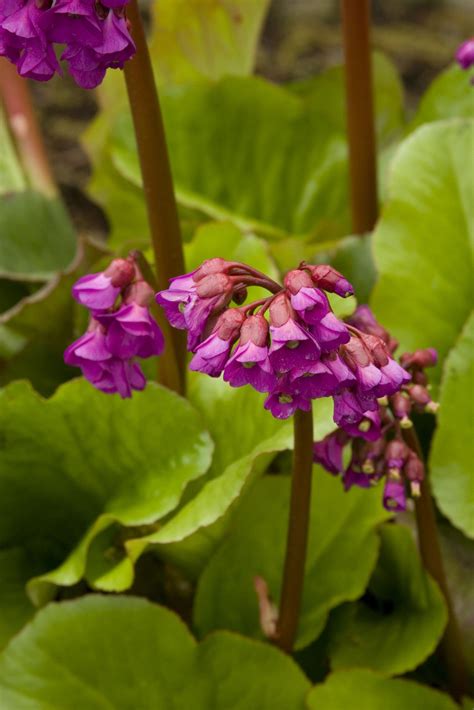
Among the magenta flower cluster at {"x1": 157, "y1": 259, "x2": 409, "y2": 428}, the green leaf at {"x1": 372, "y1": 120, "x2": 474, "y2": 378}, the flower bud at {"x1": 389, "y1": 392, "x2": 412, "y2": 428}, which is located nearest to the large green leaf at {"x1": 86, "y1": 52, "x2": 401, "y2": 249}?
the green leaf at {"x1": 372, "y1": 120, "x2": 474, "y2": 378}

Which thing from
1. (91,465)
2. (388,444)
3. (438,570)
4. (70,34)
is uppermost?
(70,34)

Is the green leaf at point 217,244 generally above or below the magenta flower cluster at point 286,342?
below

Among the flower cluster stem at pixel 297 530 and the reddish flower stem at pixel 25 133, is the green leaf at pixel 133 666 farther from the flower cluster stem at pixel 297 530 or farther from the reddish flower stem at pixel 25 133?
the reddish flower stem at pixel 25 133

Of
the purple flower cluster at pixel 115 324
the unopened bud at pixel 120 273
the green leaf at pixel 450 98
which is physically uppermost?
the unopened bud at pixel 120 273

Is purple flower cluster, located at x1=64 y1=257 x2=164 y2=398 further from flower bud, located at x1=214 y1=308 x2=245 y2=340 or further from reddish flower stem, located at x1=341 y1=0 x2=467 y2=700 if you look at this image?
reddish flower stem, located at x1=341 y1=0 x2=467 y2=700

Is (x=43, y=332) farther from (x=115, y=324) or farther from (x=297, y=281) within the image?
(x=297, y=281)

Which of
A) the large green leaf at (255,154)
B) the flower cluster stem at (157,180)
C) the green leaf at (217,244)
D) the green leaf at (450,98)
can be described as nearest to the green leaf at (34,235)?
the large green leaf at (255,154)

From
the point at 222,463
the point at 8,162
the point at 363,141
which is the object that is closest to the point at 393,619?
the point at 222,463

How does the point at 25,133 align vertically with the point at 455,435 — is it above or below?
above
